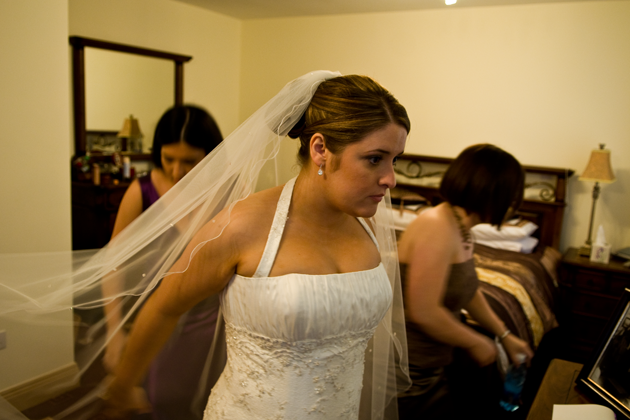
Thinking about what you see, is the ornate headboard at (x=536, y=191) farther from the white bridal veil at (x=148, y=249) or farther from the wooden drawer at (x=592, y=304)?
the white bridal veil at (x=148, y=249)

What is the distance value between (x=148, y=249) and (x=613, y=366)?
1.36m

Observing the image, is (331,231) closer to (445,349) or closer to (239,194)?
(239,194)

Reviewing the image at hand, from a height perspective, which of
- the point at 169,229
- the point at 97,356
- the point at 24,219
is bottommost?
the point at 97,356

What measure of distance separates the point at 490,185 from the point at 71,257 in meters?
1.38

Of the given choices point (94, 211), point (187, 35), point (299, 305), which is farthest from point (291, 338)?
point (187, 35)

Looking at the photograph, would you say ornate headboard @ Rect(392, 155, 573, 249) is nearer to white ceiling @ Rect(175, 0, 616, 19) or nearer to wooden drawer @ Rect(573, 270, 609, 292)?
wooden drawer @ Rect(573, 270, 609, 292)

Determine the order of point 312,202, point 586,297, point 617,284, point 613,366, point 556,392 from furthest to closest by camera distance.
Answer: point 586,297 → point 617,284 → point 556,392 → point 613,366 → point 312,202

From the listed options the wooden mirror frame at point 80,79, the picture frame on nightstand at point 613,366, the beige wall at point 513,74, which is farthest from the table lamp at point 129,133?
the picture frame on nightstand at point 613,366

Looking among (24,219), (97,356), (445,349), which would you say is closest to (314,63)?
(24,219)

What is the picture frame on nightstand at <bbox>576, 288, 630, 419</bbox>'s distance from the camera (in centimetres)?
130

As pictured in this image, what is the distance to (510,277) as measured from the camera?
3145 millimetres

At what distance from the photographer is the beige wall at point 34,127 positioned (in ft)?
7.38

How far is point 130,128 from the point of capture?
4445mm

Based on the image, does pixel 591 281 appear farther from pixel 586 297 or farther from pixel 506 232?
pixel 506 232
